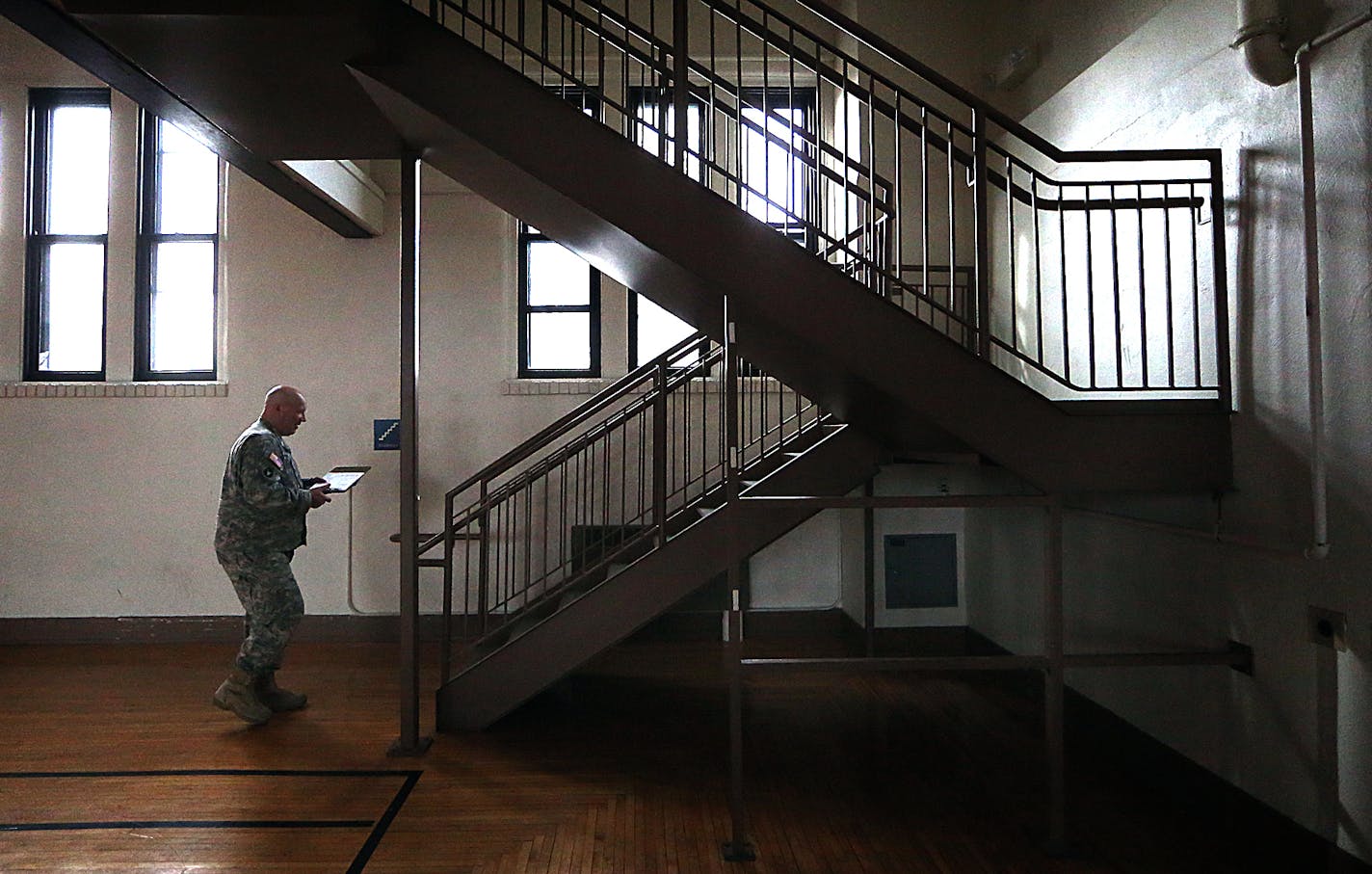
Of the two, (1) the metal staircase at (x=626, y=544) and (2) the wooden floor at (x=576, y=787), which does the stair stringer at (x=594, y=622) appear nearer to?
(1) the metal staircase at (x=626, y=544)

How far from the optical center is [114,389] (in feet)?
22.5

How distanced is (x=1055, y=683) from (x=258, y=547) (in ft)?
13.3

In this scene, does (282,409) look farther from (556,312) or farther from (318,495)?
(556,312)

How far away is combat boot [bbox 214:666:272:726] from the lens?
4906 mm

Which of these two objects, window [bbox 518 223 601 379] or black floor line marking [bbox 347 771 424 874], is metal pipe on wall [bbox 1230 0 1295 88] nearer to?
black floor line marking [bbox 347 771 424 874]

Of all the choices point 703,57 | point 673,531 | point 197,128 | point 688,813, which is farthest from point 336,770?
point 703,57

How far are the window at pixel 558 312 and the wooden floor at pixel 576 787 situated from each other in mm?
2606

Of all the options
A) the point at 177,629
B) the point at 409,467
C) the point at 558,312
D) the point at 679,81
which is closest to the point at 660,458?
the point at 409,467

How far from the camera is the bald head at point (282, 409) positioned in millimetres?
5102

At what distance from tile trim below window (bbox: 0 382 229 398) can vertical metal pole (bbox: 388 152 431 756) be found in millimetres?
3193

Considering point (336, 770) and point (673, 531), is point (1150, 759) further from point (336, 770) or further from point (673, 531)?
point (336, 770)

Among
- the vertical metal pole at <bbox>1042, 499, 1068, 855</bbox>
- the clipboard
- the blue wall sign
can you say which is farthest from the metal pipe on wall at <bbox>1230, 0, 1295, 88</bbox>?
the blue wall sign

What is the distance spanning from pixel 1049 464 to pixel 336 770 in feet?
11.1

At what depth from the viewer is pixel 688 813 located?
12.0ft
